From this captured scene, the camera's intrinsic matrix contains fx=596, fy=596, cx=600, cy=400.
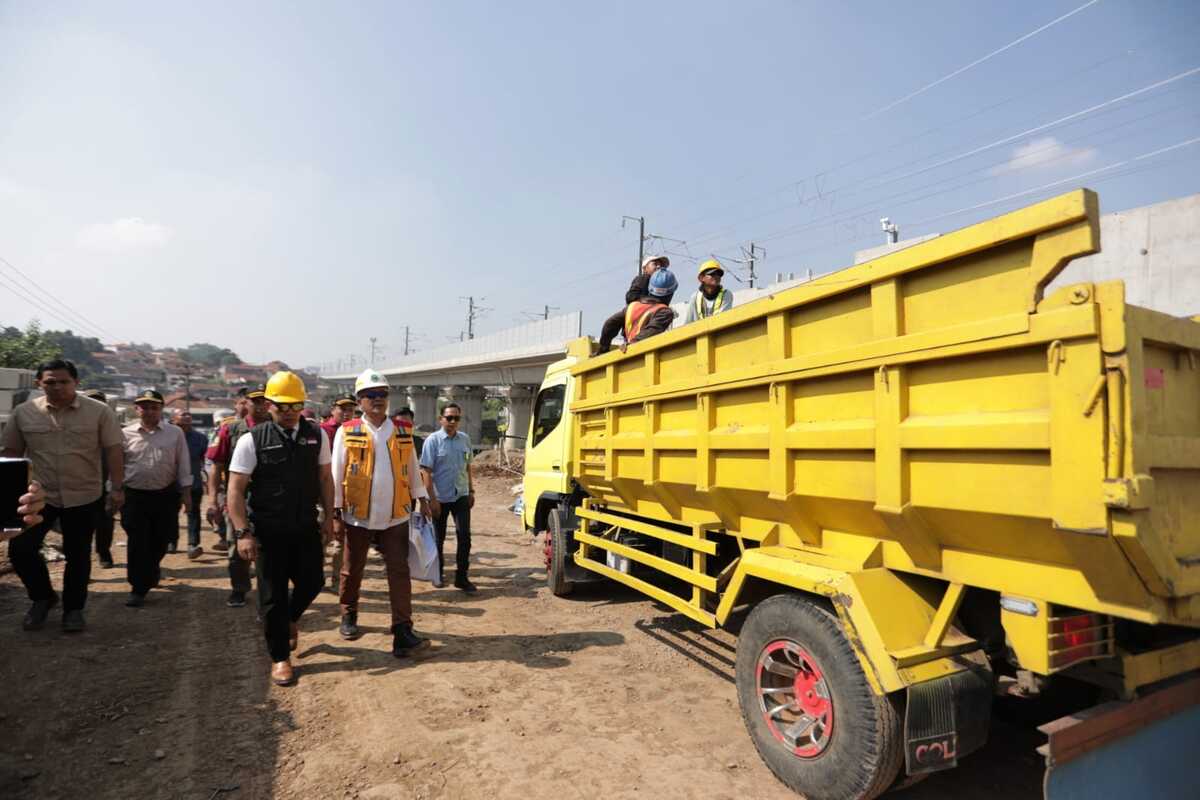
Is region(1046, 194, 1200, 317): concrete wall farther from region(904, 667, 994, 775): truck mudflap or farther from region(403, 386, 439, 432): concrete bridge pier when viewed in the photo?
region(403, 386, 439, 432): concrete bridge pier

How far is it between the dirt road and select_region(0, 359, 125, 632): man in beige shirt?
0.29 m

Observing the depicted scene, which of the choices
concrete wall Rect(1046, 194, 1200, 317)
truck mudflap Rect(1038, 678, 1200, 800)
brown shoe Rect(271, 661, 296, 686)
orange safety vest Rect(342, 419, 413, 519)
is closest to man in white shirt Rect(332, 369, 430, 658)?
orange safety vest Rect(342, 419, 413, 519)

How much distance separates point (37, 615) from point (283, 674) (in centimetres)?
227

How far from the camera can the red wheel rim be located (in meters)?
2.54

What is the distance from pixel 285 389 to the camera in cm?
383

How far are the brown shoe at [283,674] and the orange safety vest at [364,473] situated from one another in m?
1.00

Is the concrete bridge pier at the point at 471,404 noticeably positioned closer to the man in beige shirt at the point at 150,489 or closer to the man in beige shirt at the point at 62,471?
the man in beige shirt at the point at 150,489

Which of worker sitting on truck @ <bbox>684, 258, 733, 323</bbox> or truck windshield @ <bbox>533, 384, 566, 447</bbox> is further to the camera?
truck windshield @ <bbox>533, 384, 566, 447</bbox>

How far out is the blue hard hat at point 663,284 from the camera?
16.1 feet

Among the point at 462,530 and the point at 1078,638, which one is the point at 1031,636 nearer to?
the point at 1078,638

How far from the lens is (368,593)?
5941 millimetres

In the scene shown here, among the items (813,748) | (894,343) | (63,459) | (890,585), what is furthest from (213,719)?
(894,343)

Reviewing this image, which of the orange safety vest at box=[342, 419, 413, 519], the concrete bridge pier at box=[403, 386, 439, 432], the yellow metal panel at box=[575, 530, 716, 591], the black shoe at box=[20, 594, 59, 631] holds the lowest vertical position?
the black shoe at box=[20, 594, 59, 631]

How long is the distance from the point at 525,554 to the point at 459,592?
7.14ft
